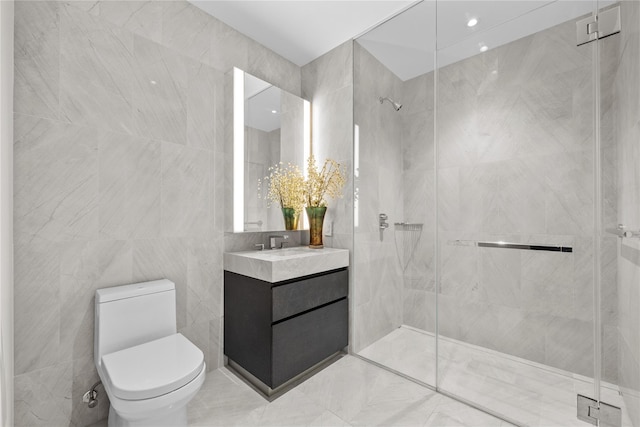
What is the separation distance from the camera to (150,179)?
5.93 ft

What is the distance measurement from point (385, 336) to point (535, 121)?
1715mm

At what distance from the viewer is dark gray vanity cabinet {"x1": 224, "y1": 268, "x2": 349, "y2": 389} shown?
71.6 inches

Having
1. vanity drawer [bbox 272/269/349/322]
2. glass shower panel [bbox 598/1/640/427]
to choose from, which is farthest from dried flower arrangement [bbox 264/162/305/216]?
glass shower panel [bbox 598/1/640/427]

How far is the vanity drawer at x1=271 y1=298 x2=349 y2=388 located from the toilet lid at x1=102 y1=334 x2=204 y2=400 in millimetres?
529

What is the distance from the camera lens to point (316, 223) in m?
2.41

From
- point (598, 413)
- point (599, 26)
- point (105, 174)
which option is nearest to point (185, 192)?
point (105, 174)

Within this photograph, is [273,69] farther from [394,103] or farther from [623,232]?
[623,232]

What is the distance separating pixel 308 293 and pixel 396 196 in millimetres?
946

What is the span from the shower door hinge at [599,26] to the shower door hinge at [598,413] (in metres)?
1.75

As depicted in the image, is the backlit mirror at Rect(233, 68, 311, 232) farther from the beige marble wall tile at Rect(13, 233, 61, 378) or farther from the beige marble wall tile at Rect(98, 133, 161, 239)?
the beige marble wall tile at Rect(13, 233, 61, 378)

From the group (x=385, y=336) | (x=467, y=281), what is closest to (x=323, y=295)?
(x=385, y=336)

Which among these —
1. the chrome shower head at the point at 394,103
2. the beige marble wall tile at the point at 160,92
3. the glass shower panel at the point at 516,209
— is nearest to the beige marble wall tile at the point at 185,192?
the beige marble wall tile at the point at 160,92

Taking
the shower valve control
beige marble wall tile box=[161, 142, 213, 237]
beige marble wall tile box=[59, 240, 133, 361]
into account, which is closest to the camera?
beige marble wall tile box=[59, 240, 133, 361]

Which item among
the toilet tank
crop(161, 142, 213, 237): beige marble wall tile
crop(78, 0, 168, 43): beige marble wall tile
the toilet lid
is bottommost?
the toilet lid
